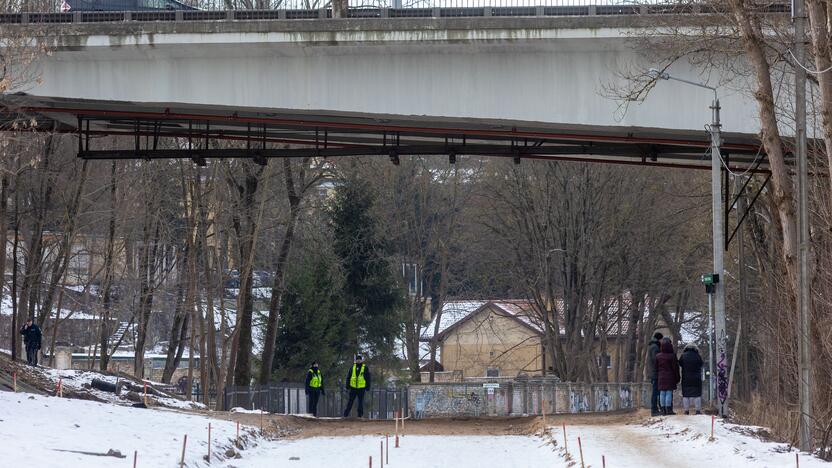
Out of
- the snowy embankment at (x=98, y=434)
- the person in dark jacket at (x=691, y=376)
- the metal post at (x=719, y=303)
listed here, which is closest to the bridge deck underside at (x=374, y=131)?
the metal post at (x=719, y=303)

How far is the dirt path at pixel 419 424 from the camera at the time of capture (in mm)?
27625

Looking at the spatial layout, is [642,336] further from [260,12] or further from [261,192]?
[260,12]

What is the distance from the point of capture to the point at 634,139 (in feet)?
85.1

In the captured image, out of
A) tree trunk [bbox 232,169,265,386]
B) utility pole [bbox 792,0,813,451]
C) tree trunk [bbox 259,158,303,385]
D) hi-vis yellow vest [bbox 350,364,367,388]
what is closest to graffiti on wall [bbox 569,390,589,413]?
hi-vis yellow vest [bbox 350,364,367,388]

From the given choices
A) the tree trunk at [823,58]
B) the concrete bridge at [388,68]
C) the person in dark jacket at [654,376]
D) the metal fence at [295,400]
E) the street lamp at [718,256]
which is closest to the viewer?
the tree trunk at [823,58]

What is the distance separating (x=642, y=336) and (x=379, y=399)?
1614cm

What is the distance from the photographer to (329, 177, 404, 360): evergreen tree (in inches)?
2251

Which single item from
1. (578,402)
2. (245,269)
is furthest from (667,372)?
(245,269)

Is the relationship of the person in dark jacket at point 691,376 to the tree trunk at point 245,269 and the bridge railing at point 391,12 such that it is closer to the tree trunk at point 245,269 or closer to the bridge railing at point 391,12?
the bridge railing at point 391,12

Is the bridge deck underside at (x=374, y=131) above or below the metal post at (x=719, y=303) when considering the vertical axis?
above

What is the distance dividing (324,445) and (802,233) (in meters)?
10.4

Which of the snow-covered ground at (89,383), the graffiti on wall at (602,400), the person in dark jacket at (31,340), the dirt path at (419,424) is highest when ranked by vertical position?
the person in dark jacket at (31,340)

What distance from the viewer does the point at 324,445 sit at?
2441 centimetres

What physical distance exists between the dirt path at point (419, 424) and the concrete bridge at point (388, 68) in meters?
7.29
